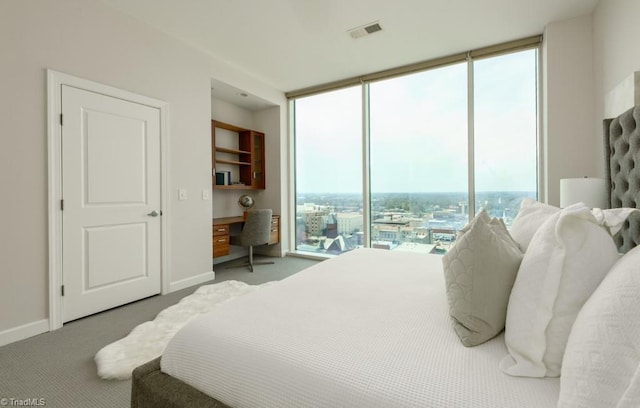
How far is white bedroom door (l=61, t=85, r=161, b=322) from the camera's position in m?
2.40

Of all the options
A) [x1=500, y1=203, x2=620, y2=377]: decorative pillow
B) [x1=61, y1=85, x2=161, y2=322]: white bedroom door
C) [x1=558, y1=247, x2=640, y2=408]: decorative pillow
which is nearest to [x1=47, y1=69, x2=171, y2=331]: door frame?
[x1=61, y1=85, x2=161, y2=322]: white bedroom door

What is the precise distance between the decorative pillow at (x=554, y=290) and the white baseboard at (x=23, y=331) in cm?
304

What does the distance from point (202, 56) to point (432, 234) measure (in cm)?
369

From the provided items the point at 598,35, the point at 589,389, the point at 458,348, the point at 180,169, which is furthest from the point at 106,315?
the point at 598,35

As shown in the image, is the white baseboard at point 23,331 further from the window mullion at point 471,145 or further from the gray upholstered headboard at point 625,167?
the window mullion at point 471,145

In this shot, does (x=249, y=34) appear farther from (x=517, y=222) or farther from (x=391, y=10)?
(x=517, y=222)

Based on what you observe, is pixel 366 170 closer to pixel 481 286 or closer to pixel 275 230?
pixel 275 230

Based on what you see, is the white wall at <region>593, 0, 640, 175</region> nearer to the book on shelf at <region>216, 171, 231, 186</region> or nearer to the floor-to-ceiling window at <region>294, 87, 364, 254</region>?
the floor-to-ceiling window at <region>294, 87, 364, 254</region>

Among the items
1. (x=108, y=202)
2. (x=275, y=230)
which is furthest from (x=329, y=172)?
(x=108, y=202)

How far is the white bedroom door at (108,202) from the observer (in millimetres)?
2402

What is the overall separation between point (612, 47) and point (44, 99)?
4548 millimetres

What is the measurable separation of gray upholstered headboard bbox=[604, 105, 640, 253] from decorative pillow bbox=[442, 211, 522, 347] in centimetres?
Result: 112

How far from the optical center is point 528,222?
133cm
